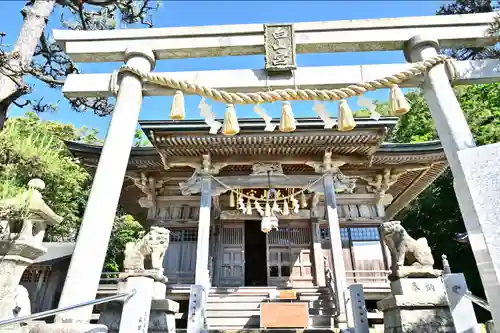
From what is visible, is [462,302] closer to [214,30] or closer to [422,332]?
[422,332]

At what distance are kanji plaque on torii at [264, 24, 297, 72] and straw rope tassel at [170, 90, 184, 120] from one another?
1344mm

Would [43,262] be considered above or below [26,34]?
below

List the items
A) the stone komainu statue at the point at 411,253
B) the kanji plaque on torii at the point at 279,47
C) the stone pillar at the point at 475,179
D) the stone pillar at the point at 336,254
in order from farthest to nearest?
1. the stone pillar at the point at 336,254
2. the stone komainu statue at the point at 411,253
3. the kanji plaque on torii at the point at 279,47
4. the stone pillar at the point at 475,179

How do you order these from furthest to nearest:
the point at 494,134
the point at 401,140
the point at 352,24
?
Result: the point at 401,140 → the point at 494,134 → the point at 352,24

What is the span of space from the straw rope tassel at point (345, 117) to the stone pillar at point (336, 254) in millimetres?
4460

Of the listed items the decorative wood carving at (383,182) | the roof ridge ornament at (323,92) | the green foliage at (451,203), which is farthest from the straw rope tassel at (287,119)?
the green foliage at (451,203)

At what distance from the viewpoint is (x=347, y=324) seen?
23.3ft

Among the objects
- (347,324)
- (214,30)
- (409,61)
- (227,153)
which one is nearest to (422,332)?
(347,324)

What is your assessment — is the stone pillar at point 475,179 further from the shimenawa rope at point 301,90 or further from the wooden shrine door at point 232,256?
the wooden shrine door at point 232,256

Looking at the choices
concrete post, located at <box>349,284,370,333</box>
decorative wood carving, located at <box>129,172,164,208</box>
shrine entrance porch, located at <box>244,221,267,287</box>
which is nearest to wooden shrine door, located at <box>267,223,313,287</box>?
shrine entrance porch, located at <box>244,221,267,287</box>

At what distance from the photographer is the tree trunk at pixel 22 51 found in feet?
23.6

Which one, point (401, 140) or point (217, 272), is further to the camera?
point (401, 140)

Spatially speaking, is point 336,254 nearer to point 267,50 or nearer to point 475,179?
point 267,50

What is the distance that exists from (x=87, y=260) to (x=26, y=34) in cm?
743
